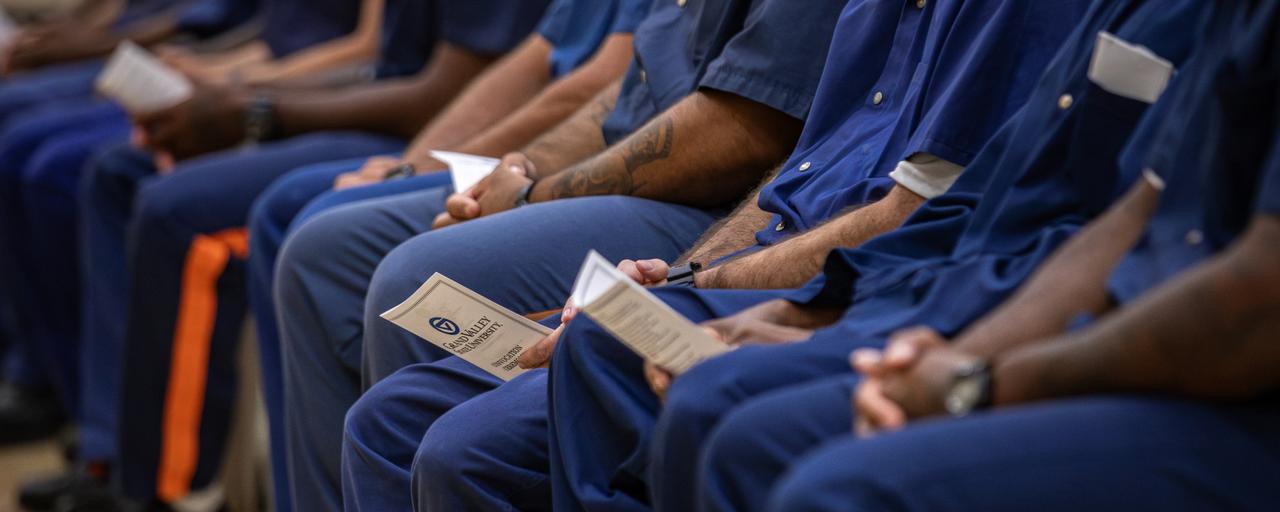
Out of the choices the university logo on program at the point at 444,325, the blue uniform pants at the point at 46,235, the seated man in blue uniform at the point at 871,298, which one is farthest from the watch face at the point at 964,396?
the blue uniform pants at the point at 46,235

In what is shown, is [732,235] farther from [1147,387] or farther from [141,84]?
[141,84]

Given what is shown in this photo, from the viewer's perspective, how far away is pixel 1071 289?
3.65ft

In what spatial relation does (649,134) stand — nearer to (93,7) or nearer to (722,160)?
(722,160)

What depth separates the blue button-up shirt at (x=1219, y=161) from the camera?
1027mm

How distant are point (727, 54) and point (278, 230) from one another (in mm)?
863

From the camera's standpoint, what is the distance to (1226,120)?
3.40 feet

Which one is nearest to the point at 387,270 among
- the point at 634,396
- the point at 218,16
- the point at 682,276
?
the point at 682,276

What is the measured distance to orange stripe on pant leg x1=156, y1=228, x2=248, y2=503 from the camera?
2.45 meters

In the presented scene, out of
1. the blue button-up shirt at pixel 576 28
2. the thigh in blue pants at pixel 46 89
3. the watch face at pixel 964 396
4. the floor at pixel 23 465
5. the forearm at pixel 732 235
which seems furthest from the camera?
the thigh in blue pants at pixel 46 89

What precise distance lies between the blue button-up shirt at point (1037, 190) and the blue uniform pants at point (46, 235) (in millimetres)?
2221

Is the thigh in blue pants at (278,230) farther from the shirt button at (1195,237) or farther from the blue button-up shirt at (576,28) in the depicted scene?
the shirt button at (1195,237)

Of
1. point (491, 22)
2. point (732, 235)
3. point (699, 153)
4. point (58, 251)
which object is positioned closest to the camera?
point (732, 235)

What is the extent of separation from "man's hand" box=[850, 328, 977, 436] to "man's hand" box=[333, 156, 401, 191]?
52.6 inches

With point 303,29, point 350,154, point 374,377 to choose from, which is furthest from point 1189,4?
point 303,29
